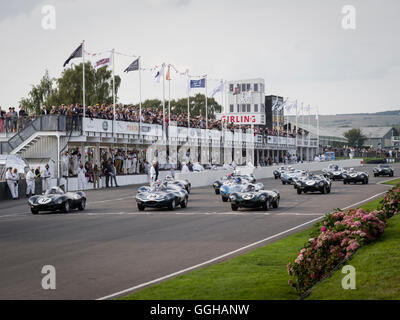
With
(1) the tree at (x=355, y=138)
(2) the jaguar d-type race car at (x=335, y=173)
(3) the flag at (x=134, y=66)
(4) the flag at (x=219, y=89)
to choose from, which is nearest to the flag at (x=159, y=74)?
(3) the flag at (x=134, y=66)

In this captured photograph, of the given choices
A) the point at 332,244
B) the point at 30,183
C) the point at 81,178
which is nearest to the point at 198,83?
the point at 81,178

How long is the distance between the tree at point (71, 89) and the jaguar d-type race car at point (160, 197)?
61.3m

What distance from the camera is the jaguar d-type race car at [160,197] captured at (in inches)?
1038

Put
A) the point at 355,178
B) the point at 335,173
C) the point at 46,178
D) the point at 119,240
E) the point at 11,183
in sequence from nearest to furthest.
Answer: the point at 119,240 → the point at 11,183 → the point at 46,178 → the point at 355,178 → the point at 335,173

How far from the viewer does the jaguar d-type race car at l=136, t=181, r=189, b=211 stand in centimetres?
2636

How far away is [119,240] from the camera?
17016 millimetres

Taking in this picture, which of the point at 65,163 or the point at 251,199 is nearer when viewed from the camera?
the point at 251,199

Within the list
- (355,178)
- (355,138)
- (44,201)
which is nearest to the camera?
(44,201)

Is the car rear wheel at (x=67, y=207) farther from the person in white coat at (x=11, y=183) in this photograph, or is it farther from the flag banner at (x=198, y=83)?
the flag banner at (x=198, y=83)

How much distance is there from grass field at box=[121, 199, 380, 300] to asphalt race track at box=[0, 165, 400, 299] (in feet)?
2.59

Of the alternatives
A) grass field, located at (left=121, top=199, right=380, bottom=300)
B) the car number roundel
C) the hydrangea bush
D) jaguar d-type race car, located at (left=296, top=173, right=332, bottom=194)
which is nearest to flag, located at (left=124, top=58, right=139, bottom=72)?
jaguar d-type race car, located at (left=296, top=173, right=332, bottom=194)

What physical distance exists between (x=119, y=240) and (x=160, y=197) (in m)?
9.44

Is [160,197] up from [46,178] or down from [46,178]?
down

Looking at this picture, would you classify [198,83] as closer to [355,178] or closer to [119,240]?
[355,178]
